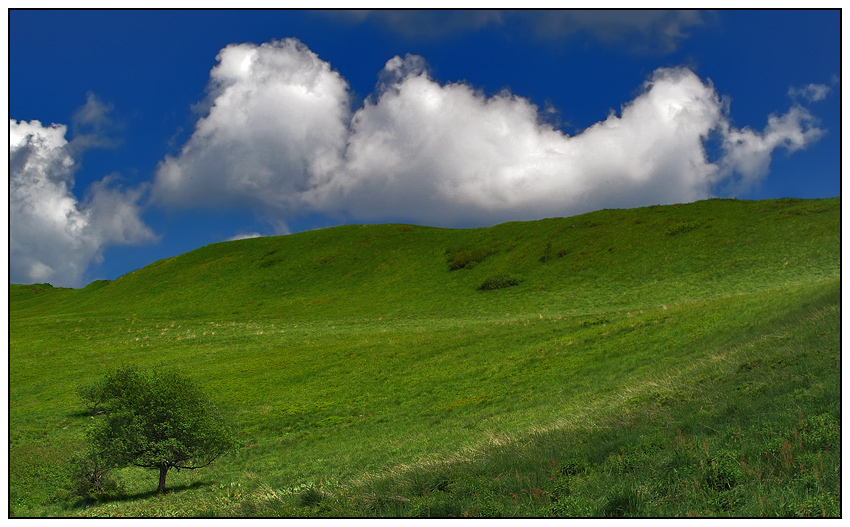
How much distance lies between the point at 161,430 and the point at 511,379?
19906mm

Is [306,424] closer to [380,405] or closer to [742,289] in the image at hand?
[380,405]


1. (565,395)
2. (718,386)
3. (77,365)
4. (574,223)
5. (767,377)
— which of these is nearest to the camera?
(767,377)

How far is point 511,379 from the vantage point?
99.1ft

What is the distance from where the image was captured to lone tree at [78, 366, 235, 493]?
64.7 ft

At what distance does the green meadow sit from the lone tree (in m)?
1.45

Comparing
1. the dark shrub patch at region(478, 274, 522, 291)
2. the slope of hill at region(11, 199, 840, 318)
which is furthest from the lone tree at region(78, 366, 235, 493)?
the dark shrub patch at region(478, 274, 522, 291)

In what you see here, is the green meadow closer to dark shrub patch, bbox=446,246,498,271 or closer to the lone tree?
dark shrub patch, bbox=446,246,498,271

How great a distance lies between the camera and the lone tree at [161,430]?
19.7m

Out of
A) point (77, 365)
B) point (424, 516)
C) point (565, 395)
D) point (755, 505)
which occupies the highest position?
point (755, 505)

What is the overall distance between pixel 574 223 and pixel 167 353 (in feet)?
281

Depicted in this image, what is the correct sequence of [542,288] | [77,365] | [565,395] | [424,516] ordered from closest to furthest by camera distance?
[424,516] < [565,395] < [77,365] < [542,288]

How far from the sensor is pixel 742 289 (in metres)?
53.4

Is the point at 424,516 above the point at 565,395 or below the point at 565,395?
above

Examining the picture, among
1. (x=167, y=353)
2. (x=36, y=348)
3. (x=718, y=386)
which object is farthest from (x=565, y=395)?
(x=36, y=348)
